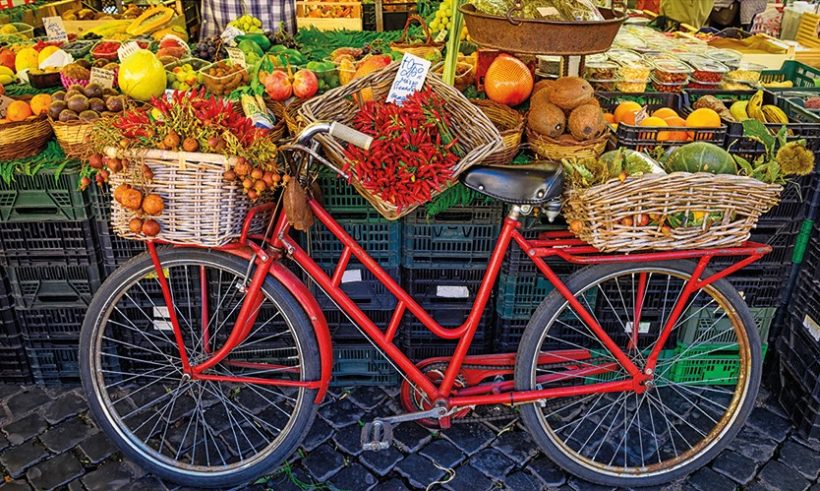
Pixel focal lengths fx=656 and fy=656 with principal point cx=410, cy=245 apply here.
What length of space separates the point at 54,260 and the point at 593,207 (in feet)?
8.72

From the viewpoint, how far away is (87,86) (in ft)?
11.0

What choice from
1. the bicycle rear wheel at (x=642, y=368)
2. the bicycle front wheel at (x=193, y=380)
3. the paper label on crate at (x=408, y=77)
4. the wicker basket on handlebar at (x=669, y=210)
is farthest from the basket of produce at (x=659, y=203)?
the bicycle front wheel at (x=193, y=380)

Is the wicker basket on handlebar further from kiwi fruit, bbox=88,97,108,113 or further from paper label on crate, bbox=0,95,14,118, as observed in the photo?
paper label on crate, bbox=0,95,14,118

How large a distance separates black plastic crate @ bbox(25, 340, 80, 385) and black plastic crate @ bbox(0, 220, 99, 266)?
0.49 meters

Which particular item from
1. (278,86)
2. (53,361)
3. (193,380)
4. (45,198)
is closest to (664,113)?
(278,86)

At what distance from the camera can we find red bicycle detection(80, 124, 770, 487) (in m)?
2.72

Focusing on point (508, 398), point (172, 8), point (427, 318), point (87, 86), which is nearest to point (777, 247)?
point (508, 398)

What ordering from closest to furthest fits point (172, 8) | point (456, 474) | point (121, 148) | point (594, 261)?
1. point (121, 148)
2. point (594, 261)
3. point (456, 474)
4. point (172, 8)

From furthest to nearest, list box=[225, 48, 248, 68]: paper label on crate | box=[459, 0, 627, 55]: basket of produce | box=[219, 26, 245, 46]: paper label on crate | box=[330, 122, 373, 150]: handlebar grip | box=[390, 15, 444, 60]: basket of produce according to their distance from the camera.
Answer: box=[219, 26, 245, 46]: paper label on crate < box=[390, 15, 444, 60]: basket of produce < box=[225, 48, 248, 68]: paper label on crate < box=[459, 0, 627, 55]: basket of produce < box=[330, 122, 373, 150]: handlebar grip

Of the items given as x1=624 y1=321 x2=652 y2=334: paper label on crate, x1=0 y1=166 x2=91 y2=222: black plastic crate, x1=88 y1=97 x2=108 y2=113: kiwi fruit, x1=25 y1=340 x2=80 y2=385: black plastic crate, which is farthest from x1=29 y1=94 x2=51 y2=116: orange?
x1=624 y1=321 x2=652 y2=334: paper label on crate

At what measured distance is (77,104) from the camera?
3158 millimetres

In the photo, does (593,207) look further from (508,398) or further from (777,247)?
(777,247)

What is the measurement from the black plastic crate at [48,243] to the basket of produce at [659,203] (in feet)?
7.71

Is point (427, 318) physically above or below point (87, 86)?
below
